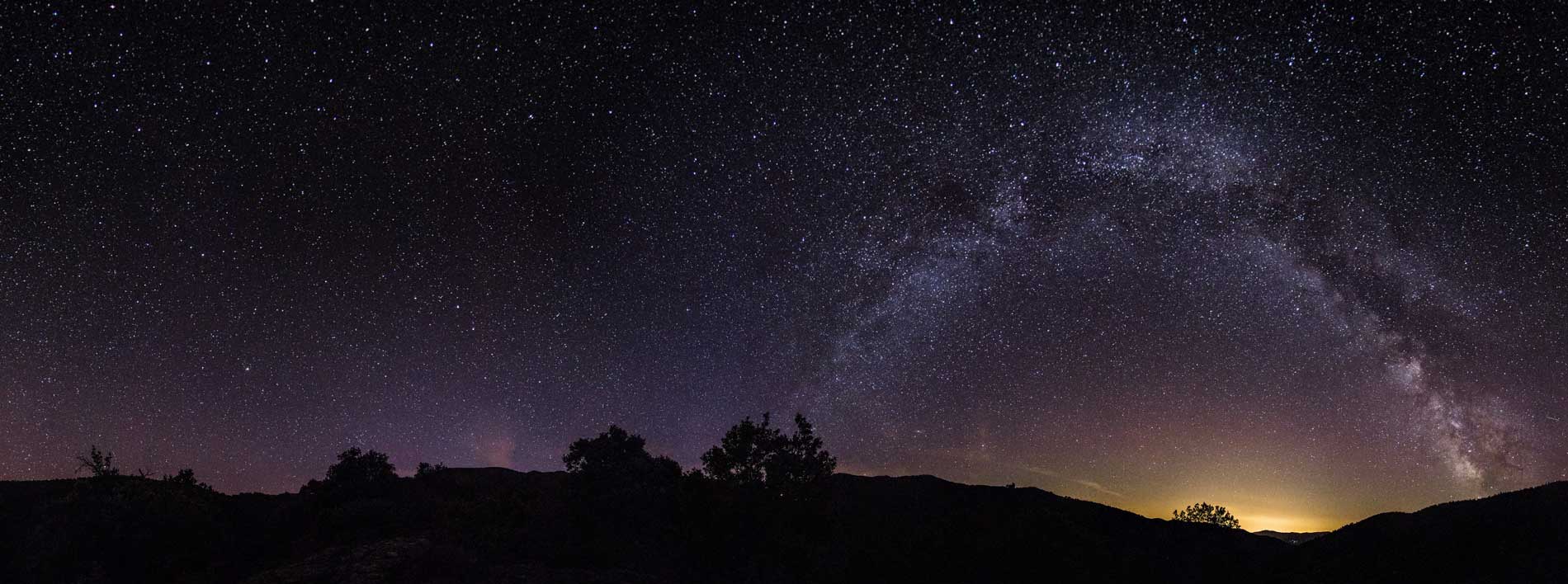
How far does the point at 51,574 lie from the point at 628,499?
53.7 feet

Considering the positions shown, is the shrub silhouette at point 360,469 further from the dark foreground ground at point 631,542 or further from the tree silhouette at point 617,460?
the tree silhouette at point 617,460

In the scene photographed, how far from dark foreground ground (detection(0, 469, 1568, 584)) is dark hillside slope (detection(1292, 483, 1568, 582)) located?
2.7 inches

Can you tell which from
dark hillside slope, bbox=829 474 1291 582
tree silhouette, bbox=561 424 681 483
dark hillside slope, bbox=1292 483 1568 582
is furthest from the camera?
tree silhouette, bbox=561 424 681 483

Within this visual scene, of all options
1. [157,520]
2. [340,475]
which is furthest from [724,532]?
[157,520]

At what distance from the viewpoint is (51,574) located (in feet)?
56.1

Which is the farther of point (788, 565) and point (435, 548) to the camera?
point (788, 565)

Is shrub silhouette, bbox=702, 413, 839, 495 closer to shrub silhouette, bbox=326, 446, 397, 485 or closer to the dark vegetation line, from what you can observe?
the dark vegetation line

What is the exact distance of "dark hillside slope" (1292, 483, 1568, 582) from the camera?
17.7 meters

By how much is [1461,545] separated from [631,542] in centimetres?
2758

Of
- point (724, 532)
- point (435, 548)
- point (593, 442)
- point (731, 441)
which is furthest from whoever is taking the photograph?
point (731, 441)

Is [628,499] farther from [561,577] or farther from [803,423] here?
[803,423]

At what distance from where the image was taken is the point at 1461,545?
19719 mm

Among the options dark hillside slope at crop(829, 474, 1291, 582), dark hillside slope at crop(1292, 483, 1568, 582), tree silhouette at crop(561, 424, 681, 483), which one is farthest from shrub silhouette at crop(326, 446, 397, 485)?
dark hillside slope at crop(1292, 483, 1568, 582)

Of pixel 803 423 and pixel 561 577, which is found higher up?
pixel 803 423
